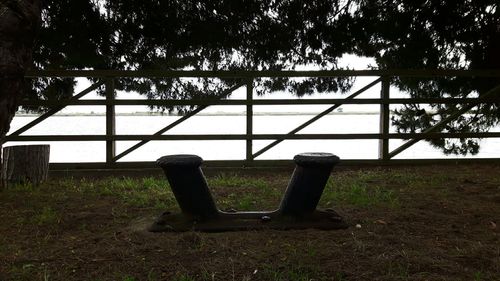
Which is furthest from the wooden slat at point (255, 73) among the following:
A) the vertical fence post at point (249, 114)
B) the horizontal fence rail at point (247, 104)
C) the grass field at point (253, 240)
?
the grass field at point (253, 240)

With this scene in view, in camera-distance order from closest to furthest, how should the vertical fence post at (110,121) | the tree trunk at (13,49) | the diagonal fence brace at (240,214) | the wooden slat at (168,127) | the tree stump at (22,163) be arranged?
the diagonal fence brace at (240,214) < the tree trunk at (13,49) < the tree stump at (22,163) < the vertical fence post at (110,121) < the wooden slat at (168,127)

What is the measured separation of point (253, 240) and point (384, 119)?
520 cm

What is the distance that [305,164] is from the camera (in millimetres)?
4215

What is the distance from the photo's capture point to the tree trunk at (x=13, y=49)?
479 centimetres

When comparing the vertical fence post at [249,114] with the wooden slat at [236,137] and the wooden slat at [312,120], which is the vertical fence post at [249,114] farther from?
the wooden slat at [312,120]

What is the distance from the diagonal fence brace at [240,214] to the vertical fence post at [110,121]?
3.87 metres

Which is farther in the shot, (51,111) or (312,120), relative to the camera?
(312,120)

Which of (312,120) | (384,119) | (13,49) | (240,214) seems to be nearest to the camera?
(240,214)

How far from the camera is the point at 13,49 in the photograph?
16.0 ft

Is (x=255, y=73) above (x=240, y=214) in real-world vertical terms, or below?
above

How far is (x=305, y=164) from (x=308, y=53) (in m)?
4.15

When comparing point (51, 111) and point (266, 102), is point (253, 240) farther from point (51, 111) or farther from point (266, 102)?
A: point (51, 111)

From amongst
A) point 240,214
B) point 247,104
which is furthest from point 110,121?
point 240,214

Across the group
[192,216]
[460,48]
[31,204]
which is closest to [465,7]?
[460,48]
